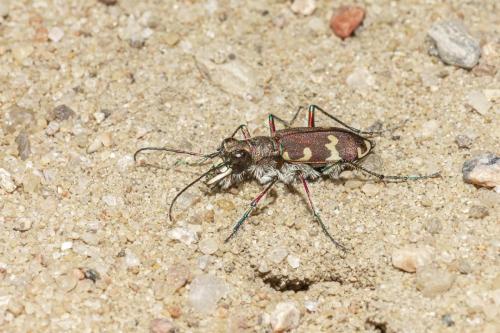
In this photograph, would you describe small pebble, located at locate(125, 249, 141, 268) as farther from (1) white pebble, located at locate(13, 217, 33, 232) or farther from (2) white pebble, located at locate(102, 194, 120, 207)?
(1) white pebble, located at locate(13, 217, 33, 232)

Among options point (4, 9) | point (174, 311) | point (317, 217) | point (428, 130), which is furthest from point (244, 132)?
point (4, 9)

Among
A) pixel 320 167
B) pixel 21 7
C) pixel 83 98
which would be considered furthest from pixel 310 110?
pixel 21 7

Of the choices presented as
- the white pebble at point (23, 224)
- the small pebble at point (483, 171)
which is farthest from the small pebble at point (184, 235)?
the small pebble at point (483, 171)

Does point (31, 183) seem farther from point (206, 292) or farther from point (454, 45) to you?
point (454, 45)

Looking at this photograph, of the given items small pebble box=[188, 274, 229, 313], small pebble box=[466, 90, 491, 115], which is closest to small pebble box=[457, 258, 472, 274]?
small pebble box=[466, 90, 491, 115]

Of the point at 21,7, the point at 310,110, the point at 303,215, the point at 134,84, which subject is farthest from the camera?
the point at 21,7

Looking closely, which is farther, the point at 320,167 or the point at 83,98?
→ the point at 83,98

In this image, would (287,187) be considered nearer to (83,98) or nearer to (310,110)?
(310,110)
